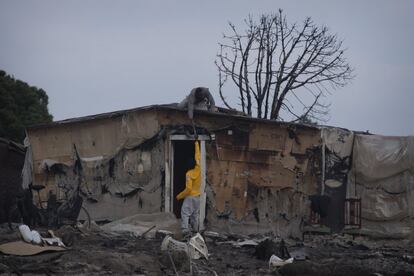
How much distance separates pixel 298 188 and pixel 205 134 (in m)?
2.86

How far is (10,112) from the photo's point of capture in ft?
93.1

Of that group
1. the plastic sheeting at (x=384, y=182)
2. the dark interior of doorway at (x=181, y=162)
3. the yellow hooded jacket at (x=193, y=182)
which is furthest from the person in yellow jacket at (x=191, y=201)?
the plastic sheeting at (x=384, y=182)

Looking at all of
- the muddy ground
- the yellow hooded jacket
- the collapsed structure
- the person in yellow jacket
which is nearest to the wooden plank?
the collapsed structure

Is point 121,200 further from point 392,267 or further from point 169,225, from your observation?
point 392,267

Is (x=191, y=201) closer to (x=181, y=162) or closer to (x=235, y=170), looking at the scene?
(x=235, y=170)

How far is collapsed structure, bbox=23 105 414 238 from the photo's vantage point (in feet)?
48.9

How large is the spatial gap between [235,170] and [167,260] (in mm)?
5230

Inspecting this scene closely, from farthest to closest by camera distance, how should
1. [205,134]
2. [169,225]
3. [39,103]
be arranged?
[39,103]
[205,134]
[169,225]

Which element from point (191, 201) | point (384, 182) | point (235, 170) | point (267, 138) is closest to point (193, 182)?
point (191, 201)

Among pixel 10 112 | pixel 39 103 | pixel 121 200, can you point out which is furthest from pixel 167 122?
pixel 39 103

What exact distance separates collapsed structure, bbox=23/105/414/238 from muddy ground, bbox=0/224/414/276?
4.48 feet

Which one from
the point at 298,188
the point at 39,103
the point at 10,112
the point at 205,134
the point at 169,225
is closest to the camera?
the point at 169,225

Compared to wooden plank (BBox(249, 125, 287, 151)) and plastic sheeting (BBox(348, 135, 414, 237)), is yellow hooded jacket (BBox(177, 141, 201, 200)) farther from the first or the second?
plastic sheeting (BBox(348, 135, 414, 237))

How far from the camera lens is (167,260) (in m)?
10.2
